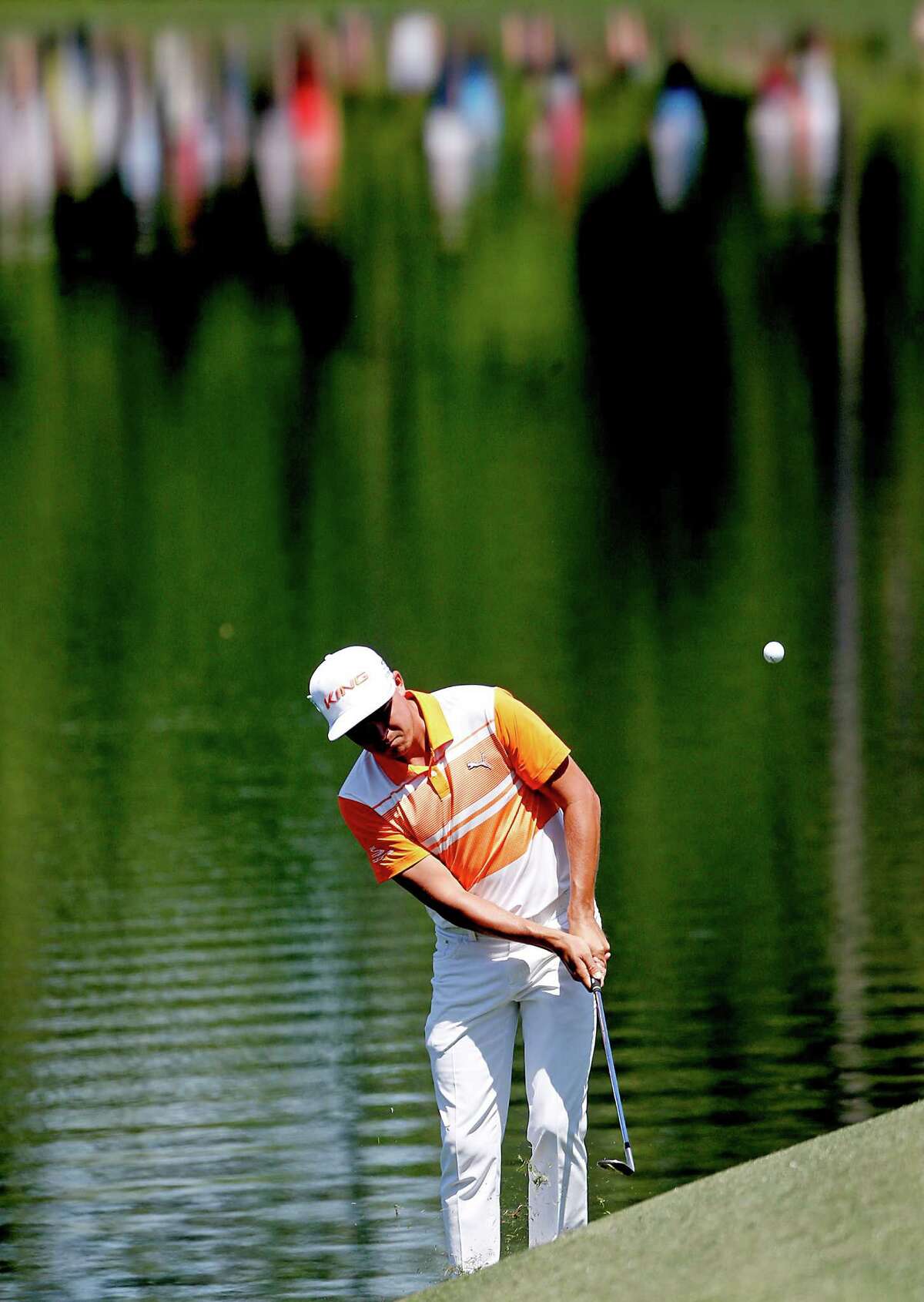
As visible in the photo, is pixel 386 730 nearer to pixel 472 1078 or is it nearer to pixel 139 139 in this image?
pixel 472 1078

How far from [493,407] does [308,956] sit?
79.2 ft

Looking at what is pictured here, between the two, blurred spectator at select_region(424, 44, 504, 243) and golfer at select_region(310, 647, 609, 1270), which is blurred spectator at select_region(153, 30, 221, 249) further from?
golfer at select_region(310, 647, 609, 1270)

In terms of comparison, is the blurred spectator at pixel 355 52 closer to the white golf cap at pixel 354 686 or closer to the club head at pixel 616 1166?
the club head at pixel 616 1166

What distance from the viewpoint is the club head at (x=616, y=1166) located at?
8.58 meters

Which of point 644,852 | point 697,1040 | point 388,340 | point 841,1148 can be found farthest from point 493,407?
point 841,1148

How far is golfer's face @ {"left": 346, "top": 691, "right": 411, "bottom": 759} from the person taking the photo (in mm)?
7957

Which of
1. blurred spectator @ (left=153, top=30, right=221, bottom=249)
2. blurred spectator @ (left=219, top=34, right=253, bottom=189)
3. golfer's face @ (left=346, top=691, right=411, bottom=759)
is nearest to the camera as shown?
golfer's face @ (left=346, top=691, right=411, bottom=759)

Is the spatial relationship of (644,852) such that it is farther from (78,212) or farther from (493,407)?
(78,212)

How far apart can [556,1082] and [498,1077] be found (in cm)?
23

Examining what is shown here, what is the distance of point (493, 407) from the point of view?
3753cm

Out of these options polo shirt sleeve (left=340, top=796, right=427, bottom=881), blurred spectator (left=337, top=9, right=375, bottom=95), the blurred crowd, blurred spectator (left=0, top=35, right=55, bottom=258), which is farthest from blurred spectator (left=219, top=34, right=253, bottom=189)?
polo shirt sleeve (left=340, top=796, right=427, bottom=881)

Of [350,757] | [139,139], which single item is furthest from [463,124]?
[350,757]

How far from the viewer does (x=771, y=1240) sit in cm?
696

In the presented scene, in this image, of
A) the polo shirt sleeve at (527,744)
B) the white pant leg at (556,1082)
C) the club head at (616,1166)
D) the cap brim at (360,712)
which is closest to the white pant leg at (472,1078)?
the white pant leg at (556,1082)
